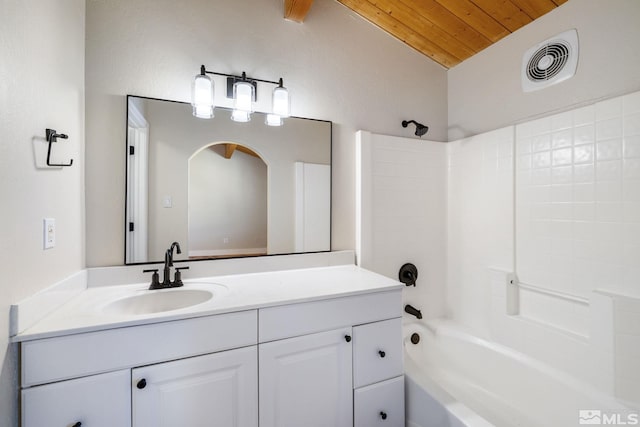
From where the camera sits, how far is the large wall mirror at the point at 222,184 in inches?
57.0

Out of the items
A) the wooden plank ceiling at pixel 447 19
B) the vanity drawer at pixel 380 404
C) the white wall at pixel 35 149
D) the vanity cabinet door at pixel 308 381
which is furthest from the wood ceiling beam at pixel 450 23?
the vanity drawer at pixel 380 404

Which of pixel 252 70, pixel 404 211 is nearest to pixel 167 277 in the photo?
pixel 252 70

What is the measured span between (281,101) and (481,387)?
2.28 metres

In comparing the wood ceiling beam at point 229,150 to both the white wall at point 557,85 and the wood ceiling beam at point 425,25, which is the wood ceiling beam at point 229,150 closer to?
the wood ceiling beam at point 425,25

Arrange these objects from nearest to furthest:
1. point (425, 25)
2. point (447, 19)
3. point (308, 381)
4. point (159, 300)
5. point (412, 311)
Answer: point (308, 381) → point (159, 300) → point (447, 19) → point (425, 25) → point (412, 311)

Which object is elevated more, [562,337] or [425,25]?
[425,25]

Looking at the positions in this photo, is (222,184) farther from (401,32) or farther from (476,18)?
(476,18)

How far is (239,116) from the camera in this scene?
1.61 m

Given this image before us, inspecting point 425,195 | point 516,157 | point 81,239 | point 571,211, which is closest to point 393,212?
point 425,195

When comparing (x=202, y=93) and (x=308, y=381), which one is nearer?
(x=308, y=381)

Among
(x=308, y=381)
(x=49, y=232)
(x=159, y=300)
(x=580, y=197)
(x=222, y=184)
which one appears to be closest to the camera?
(x=49, y=232)

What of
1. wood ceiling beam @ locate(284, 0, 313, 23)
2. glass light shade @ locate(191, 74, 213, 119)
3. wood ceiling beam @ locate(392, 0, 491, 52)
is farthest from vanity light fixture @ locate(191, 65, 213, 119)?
wood ceiling beam @ locate(392, 0, 491, 52)

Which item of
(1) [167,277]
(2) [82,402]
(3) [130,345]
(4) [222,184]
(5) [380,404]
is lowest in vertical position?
(5) [380,404]

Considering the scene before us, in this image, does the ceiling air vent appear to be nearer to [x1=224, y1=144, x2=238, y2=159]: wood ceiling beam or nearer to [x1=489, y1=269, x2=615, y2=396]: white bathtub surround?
[x1=489, y1=269, x2=615, y2=396]: white bathtub surround
